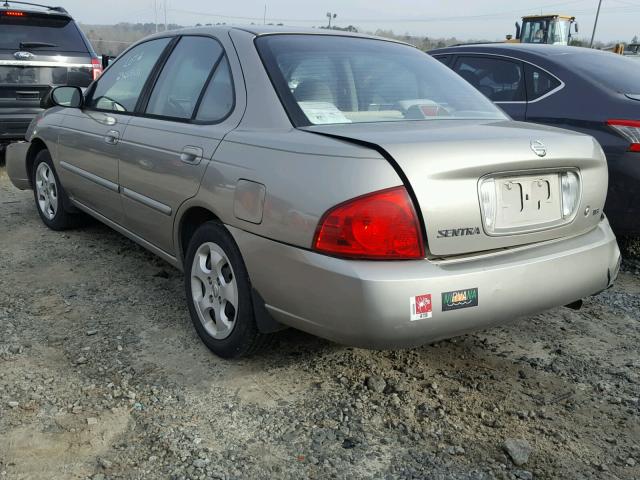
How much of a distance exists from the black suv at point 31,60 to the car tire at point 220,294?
4498 millimetres

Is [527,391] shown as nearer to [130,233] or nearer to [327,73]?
[327,73]

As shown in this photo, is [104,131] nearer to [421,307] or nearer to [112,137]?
[112,137]

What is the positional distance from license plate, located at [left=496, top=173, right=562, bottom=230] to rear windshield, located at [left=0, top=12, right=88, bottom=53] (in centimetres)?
632

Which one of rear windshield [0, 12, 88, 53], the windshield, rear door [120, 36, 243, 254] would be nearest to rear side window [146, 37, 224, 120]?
rear door [120, 36, 243, 254]

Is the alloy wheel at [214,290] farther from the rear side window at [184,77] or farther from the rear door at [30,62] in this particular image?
the rear door at [30,62]

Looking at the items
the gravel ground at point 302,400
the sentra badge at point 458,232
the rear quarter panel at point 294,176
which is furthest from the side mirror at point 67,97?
the sentra badge at point 458,232

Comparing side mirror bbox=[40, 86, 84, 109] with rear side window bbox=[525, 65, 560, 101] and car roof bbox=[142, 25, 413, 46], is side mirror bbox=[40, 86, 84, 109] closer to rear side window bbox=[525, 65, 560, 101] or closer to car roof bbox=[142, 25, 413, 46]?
car roof bbox=[142, 25, 413, 46]

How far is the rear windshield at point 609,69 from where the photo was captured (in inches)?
175

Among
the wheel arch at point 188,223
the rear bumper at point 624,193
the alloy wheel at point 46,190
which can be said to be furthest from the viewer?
the alloy wheel at point 46,190

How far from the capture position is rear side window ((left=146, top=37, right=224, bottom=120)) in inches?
125

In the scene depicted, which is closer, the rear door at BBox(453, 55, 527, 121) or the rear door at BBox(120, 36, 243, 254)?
the rear door at BBox(120, 36, 243, 254)

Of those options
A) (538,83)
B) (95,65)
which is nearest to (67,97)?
(95,65)

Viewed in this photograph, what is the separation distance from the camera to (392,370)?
2.94m

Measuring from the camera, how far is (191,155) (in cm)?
297
